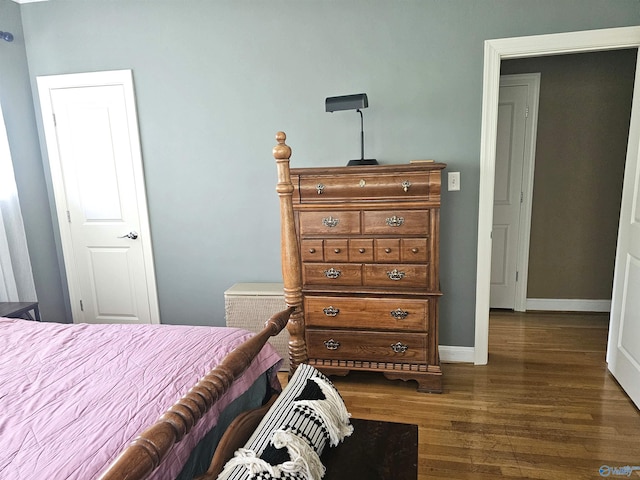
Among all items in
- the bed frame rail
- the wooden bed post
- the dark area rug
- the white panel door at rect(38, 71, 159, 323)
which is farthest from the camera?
the white panel door at rect(38, 71, 159, 323)

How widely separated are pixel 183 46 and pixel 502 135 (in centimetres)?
272

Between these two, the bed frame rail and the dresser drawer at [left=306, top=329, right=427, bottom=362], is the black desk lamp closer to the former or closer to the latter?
the dresser drawer at [left=306, top=329, right=427, bottom=362]

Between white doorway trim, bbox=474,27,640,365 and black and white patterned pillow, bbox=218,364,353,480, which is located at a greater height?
white doorway trim, bbox=474,27,640,365

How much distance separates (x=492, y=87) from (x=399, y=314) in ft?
5.01

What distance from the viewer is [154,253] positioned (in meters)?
3.17

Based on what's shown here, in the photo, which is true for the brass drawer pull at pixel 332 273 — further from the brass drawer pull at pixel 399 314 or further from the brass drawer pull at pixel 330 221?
the brass drawer pull at pixel 399 314

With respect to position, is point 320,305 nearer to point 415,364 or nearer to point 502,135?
point 415,364

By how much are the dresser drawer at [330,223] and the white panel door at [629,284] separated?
5.20ft

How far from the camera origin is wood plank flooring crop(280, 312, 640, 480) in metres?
1.88

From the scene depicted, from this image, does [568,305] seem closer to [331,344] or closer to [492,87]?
[492,87]

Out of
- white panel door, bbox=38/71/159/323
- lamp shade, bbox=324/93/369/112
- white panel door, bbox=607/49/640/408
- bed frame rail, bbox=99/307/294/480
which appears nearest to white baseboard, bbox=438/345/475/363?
white panel door, bbox=607/49/640/408

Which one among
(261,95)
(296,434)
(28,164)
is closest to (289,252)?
(296,434)

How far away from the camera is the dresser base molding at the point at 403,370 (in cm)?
247

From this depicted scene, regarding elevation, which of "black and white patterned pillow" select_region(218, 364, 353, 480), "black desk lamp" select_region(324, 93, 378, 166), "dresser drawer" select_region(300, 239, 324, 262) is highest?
"black desk lamp" select_region(324, 93, 378, 166)
